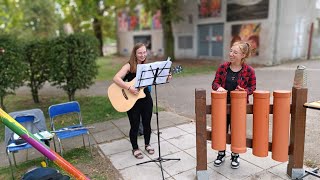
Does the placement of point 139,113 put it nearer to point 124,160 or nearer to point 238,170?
point 124,160

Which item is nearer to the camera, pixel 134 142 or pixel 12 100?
pixel 134 142

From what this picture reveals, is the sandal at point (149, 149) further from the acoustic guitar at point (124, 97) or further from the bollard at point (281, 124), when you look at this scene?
the bollard at point (281, 124)

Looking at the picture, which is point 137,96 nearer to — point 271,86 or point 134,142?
point 134,142

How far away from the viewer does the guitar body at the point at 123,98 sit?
3951 millimetres

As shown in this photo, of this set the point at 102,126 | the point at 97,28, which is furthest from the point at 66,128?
the point at 97,28

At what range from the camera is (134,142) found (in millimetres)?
4262

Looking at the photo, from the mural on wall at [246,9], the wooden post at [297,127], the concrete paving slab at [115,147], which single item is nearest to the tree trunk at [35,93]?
the concrete paving slab at [115,147]

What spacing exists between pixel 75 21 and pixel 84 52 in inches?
880

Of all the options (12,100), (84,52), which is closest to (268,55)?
(84,52)

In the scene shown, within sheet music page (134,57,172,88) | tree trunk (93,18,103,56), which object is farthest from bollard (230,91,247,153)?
tree trunk (93,18,103,56)

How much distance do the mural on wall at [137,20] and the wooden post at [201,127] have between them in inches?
778

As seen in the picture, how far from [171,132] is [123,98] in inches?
59.9

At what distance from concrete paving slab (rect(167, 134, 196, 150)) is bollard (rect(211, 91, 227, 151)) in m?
1.13

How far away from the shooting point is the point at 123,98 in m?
4.02
